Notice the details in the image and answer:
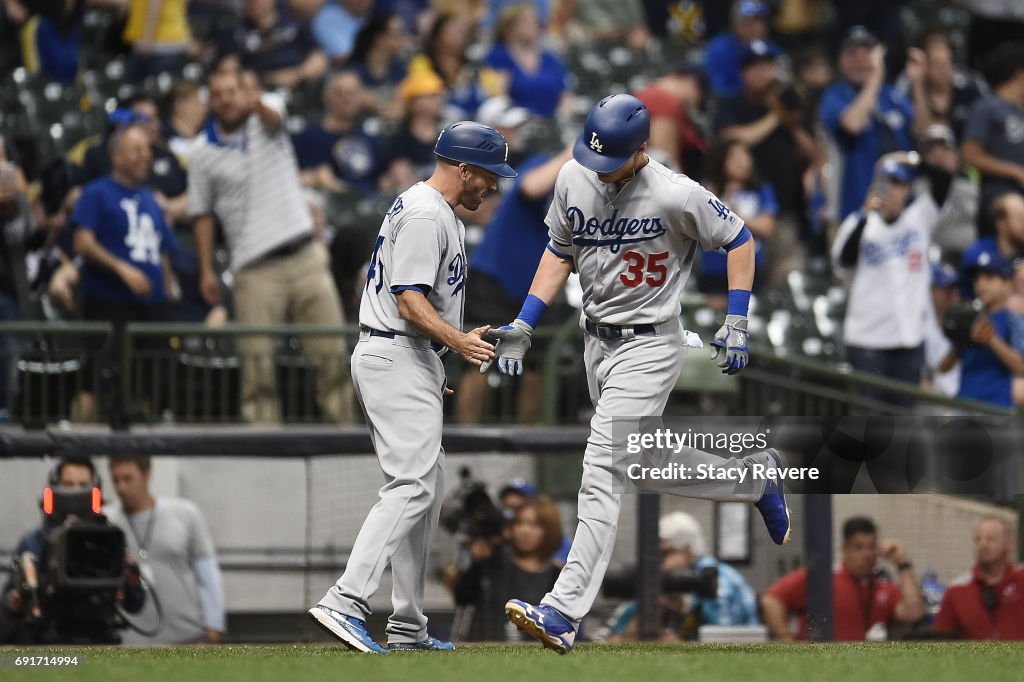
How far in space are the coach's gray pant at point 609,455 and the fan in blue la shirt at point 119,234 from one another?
3702 mm

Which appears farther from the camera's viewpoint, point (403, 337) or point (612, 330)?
point (612, 330)

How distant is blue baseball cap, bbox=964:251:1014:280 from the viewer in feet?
31.8

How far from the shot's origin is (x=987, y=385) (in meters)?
9.49

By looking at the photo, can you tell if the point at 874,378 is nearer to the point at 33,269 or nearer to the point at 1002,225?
the point at 1002,225

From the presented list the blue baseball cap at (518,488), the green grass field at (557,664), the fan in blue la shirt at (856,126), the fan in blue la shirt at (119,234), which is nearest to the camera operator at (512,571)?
the blue baseball cap at (518,488)

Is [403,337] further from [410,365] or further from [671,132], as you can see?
[671,132]

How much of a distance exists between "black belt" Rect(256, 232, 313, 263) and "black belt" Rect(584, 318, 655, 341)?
145 inches

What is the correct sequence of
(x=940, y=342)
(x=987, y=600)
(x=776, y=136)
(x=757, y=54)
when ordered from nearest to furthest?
(x=987, y=600)
(x=940, y=342)
(x=776, y=136)
(x=757, y=54)

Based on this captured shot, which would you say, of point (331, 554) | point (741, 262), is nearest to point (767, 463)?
point (741, 262)

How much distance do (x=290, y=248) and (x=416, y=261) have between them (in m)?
3.88

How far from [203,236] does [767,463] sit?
14.6 ft

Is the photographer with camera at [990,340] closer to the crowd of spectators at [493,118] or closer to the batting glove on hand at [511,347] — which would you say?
the crowd of spectators at [493,118]

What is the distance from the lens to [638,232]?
609 centimetres

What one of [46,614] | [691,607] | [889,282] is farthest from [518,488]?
[889,282]
